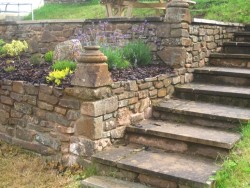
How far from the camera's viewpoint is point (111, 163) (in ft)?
13.1

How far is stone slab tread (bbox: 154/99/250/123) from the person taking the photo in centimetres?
450

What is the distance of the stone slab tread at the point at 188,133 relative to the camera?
4012mm

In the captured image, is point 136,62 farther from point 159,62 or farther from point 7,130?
point 7,130

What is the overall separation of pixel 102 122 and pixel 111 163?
21.0 inches

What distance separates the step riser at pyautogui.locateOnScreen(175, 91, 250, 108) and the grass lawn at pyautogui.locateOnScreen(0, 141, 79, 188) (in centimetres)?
225

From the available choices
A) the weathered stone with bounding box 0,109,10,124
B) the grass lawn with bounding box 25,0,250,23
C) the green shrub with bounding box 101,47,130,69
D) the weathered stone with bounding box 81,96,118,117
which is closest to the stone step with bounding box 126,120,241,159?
the weathered stone with bounding box 81,96,118,117

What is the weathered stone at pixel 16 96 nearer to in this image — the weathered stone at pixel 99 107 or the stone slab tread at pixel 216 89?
the weathered stone at pixel 99 107

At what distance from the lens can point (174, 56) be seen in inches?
215

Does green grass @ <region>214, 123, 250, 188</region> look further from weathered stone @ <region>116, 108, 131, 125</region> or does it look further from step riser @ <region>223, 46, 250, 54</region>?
step riser @ <region>223, 46, 250, 54</region>

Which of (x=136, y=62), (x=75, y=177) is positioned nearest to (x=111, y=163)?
(x=75, y=177)

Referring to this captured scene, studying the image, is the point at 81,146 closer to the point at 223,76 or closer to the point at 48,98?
the point at 48,98

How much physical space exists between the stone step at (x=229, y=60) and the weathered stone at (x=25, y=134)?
11.8 feet

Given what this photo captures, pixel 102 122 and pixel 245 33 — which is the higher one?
pixel 245 33

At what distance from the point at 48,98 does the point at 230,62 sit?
11.7 ft
